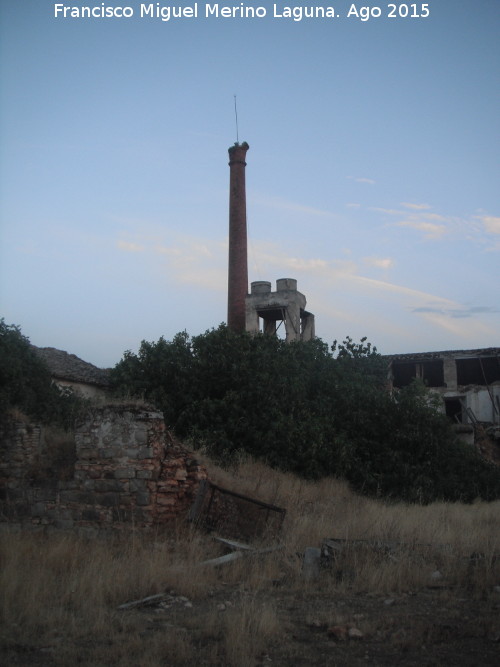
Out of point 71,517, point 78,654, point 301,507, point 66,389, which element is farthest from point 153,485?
point 66,389

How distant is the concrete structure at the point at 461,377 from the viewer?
108ft

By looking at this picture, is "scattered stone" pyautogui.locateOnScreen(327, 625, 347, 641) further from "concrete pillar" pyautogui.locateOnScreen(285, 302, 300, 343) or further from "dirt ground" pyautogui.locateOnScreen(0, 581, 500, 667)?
"concrete pillar" pyautogui.locateOnScreen(285, 302, 300, 343)

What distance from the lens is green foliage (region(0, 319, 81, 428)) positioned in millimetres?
14258

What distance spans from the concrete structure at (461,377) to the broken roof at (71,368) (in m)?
14.8

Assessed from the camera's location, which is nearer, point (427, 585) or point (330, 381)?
point (427, 585)

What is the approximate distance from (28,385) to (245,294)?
14.6 meters

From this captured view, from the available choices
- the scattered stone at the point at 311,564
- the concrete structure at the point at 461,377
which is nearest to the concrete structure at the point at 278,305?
the concrete structure at the point at 461,377

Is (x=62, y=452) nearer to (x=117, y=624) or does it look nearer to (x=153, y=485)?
(x=153, y=485)

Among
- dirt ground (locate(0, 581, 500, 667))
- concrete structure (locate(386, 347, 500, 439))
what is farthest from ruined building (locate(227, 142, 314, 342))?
dirt ground (locate(0, 581, 500, 667))

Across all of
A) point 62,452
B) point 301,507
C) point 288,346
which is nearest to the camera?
point 62,452

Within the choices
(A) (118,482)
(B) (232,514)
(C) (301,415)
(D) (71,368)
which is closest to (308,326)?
(D) (71,368)

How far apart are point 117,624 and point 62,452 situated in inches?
225

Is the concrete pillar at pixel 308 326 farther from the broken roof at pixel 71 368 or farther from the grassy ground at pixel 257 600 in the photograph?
the grassy ground at pixel 257 600

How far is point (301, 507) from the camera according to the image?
1295cm
